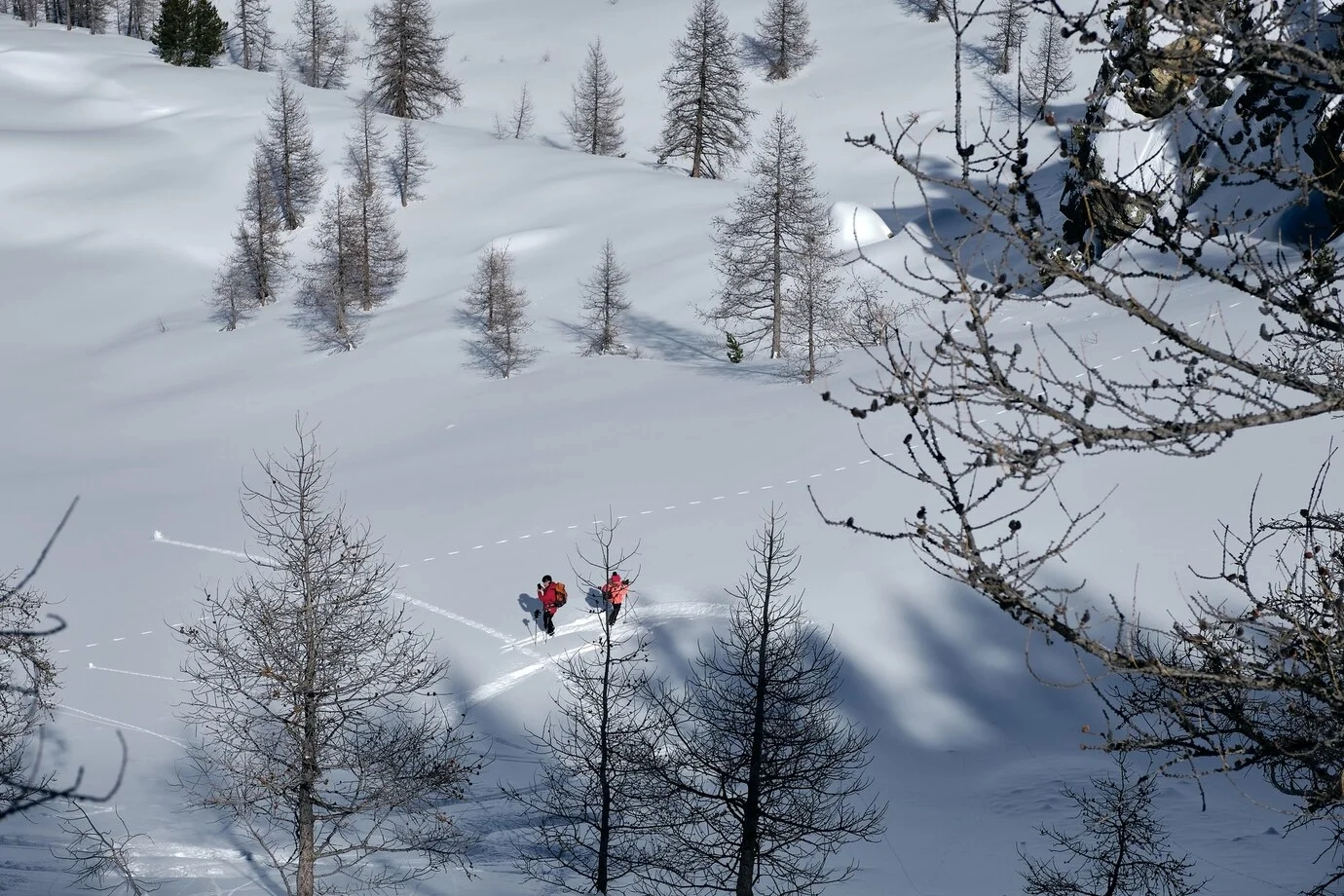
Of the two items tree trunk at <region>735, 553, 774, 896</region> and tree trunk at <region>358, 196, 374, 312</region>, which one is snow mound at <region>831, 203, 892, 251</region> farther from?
tree trunk at <region>735, 553, 774, 896</region>

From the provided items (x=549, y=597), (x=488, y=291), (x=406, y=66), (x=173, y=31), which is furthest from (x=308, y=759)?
(x=173, y=31)

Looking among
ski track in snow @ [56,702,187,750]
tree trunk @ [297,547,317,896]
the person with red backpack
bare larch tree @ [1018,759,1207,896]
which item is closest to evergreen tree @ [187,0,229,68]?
ski track in snow @ [56,702,187,750]

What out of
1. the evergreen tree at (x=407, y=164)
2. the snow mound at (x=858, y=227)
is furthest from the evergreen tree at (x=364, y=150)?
the snow mound at (x=858, y=227)

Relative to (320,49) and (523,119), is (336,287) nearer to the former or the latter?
(523,119)

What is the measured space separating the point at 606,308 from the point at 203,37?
4144 centimetres

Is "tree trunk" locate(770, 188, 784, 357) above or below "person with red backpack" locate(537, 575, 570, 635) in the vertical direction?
above

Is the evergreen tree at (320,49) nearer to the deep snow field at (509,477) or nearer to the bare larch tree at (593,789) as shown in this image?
the deep snow field at (509,477)

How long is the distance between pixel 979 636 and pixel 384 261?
28566 millimetres

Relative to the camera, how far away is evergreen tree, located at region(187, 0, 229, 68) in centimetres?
6197

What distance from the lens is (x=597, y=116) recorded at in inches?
2263

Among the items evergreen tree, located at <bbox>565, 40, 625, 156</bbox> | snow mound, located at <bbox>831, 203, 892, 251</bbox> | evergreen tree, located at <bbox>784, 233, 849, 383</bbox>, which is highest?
evergreen tree, located at <bbox>565, 40, 625, 156</bbox>

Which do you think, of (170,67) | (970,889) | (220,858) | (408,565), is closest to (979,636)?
(970,889)

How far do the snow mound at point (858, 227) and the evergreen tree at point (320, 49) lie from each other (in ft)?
133

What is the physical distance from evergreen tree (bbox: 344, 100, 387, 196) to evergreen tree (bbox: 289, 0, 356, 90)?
20589mm
